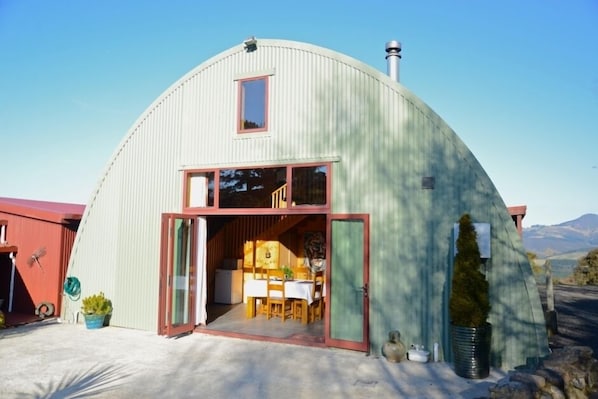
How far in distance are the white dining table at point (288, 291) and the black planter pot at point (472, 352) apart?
3.75 meters

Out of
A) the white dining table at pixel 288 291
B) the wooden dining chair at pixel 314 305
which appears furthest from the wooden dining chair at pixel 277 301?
the wooden dining chair at pixel 314 305

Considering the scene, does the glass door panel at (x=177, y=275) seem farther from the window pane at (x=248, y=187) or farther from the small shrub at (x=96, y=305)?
the small shrub at (x=96, y=305)

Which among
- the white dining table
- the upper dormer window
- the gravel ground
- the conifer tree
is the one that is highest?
the upper dormer window

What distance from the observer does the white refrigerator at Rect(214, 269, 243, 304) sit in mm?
12219

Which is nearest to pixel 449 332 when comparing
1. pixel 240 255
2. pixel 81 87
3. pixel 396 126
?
pixel 396 126

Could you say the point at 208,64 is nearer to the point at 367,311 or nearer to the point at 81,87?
the point at 81,87

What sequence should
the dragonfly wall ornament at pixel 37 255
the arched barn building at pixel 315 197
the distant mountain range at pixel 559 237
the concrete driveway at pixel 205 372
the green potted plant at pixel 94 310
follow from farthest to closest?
the distant mountain range at pixel 559 237
the dragonfly wall ornament at pixel 37 255
the green potted plant at pixel 94 310
the arched barn building at pixel 315 197
the concrete driveway at pixel 205 372

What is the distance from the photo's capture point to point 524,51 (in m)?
9.16

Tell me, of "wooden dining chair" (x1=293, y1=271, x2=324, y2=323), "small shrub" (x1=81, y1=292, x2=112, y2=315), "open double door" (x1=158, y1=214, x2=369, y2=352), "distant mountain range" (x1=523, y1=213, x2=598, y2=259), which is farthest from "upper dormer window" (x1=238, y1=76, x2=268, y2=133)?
"distant mountain range" (x1=523, y1=213, x2=598, y2=259)

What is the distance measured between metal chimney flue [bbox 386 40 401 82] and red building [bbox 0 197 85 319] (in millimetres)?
7751

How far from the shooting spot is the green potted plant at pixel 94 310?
8977mm

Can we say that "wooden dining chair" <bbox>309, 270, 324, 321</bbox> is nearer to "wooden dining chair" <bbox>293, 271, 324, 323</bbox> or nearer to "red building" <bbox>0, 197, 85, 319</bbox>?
"wooden dining chair" <bbox>293, 271, 324, 323</bbox>

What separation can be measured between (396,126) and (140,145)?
5.36 meters

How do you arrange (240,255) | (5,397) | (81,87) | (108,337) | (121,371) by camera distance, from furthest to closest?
(240,255) < (81,87) < (108,337) < (121,371) < (5,397)
